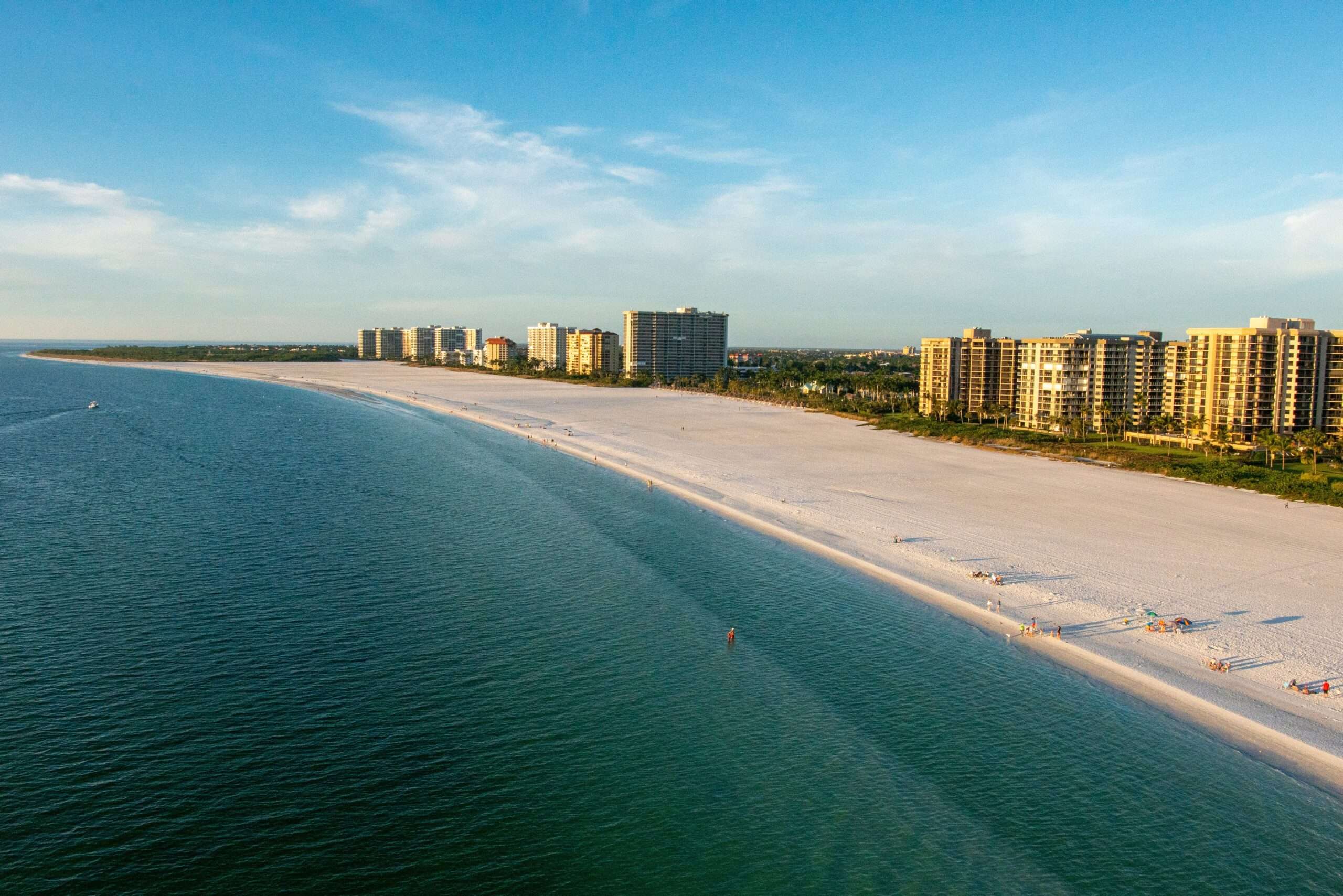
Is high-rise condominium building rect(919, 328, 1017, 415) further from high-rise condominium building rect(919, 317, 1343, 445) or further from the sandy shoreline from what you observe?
the sandy shoreline

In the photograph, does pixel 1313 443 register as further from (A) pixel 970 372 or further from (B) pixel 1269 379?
(A) pixel 970 372

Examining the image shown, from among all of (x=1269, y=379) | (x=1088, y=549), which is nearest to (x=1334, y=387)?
(x=1269, y=379)

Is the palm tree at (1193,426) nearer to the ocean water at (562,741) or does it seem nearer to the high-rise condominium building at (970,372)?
the high-rise condominium building at (970,372)

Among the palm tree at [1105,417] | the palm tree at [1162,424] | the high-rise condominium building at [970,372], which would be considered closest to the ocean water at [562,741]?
the palm tree at [1105,417]

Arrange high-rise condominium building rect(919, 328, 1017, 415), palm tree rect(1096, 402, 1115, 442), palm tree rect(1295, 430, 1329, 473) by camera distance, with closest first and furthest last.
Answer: palm tree rect(1295, 430, 1329, 473) < palm tree rect(1096, 402, 1115, 442) < high-rise condominium building rect(919, 328, 1017, 415)

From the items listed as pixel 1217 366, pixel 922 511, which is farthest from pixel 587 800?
pixel 1217 366

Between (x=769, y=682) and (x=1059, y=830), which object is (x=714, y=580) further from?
(x=1059, y=830)

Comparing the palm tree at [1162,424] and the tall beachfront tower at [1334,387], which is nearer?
the tall beachfront tower at [1334,387]

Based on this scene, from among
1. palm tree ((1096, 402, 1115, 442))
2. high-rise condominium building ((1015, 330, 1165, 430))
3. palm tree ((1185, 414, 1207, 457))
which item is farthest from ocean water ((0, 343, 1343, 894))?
high-rise condominium building ((1015, 330, 1165, 430))
